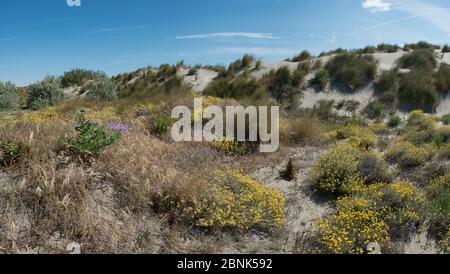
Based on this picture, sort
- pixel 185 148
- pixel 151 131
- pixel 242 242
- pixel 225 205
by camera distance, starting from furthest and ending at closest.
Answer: pixel 151 131, pixel 185 148, pixel 225 205, pixel 242 242

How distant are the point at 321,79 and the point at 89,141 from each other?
12716 mm

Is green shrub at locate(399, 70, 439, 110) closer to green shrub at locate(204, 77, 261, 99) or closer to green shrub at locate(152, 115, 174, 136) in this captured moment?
green shrub at locate(204, 77, 261, 99)

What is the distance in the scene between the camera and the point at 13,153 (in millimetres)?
4801

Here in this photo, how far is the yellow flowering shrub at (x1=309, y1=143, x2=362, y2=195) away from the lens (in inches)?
233

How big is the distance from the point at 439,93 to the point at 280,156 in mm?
10749

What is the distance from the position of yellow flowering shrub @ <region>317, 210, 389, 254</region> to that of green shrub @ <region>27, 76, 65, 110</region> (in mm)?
16511

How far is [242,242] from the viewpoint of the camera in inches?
174

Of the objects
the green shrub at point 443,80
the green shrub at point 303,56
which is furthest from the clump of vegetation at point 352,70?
the green shrub at point 303,56

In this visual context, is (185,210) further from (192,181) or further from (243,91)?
(243,91)

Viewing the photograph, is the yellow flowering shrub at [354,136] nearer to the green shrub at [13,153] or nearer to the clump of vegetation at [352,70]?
the clump of vegetation at [352,70]

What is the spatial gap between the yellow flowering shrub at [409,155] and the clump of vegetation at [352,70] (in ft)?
27.5

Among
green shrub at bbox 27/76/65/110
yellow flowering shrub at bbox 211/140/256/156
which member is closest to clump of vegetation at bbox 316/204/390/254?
yellow flowering shrub at bbox 211/140/256/156

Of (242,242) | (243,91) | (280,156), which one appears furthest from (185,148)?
(243,91)

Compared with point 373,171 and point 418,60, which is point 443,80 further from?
point 373,171
